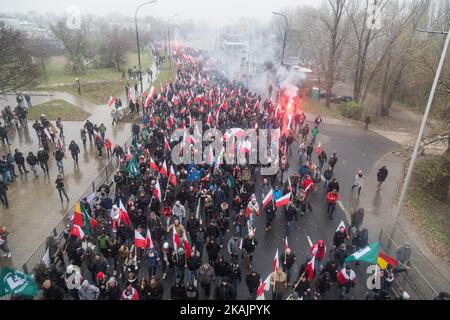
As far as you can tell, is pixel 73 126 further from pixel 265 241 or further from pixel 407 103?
pixel 407 103

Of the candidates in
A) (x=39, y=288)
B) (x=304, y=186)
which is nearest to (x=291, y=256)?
(x=304, y=186)

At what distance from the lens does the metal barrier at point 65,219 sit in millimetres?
9750

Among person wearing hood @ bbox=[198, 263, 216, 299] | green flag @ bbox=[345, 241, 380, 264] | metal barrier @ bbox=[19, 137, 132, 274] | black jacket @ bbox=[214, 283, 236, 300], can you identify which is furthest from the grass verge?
metal barrier @ bbox=[19, 137, 132, 274]

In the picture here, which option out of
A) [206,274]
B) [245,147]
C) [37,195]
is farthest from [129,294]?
[245,147]

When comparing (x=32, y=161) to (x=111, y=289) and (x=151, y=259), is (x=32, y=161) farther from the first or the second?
(x=111, y=289)

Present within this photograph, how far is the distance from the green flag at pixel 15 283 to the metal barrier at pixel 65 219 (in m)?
1.41

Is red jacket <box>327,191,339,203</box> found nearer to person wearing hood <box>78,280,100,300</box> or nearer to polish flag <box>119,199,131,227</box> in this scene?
polish flag <box>119,199,131,227</box>

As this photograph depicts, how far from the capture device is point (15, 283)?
304 inches

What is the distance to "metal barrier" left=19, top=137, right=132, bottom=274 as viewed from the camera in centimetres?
975

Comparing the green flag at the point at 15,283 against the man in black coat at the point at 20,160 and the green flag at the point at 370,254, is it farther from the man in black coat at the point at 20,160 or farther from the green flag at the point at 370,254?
the man in black coat at the point at 20,160

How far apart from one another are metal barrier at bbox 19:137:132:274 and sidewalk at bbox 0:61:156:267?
471mm

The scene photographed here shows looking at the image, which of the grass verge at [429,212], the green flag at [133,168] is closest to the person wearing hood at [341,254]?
the grass verge at [429,212]
